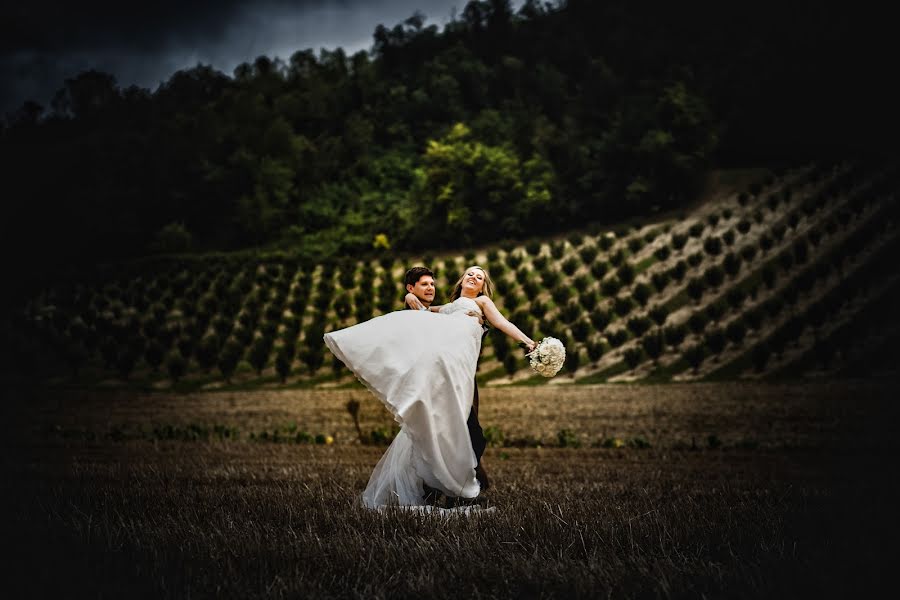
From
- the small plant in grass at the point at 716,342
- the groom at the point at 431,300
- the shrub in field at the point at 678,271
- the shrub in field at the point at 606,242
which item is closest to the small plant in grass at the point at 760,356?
the small plant in grass at the point at 716,342

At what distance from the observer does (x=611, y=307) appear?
21.4 meters

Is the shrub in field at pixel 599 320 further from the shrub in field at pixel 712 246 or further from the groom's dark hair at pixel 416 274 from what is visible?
the groom's dark hair at pixel 416 274

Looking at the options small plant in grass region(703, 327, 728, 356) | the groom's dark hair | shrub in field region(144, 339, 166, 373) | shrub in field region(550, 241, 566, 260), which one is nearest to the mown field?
the groom's dark hair

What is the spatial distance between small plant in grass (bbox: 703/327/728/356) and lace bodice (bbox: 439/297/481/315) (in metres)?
14.4

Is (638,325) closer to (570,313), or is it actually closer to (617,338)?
(617,338)

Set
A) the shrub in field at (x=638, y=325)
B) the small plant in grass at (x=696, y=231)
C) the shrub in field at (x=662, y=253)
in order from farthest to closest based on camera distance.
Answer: the small plant in grass at (x=696, y=231)
the shrub in field at (x=662, y=253)
the shrub in field at (x=638, y=325)

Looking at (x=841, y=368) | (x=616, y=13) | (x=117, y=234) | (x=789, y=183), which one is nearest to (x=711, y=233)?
(x=789, y=183)

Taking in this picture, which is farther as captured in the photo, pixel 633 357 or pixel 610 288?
pixel 610 288

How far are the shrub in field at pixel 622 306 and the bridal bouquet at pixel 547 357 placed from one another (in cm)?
1612

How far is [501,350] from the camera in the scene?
1888 centimetres

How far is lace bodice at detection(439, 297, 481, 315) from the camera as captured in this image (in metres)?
5.19

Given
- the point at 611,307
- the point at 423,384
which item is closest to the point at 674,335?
the point at 611,307

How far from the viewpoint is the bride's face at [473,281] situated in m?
5.41

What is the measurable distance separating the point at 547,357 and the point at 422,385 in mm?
1022
